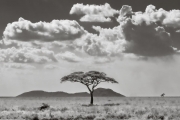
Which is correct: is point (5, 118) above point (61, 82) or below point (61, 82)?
below

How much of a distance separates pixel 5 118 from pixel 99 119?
9801 mm

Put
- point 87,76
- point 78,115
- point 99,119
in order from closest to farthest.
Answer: point 99,119, point 78,115, point 87,76

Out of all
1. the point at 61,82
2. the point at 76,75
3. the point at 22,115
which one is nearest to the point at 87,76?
the point at 76,75

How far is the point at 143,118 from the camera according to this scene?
1084 inches

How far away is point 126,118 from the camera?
28.4 meters

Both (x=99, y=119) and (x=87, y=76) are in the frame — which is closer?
(x=99, y=119)

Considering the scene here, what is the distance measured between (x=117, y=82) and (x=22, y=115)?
126ft

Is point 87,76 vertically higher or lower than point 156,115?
higher

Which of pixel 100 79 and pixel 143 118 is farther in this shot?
pixel 100 79

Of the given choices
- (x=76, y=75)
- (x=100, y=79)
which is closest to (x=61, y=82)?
(x=76, y=75)

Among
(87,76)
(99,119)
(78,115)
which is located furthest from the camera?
(87,76)

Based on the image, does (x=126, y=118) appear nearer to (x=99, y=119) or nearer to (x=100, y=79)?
(x=99, y=119)

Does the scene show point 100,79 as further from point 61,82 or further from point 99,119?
point 99,119

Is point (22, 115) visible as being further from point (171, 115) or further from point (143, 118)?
point (171, 115)
